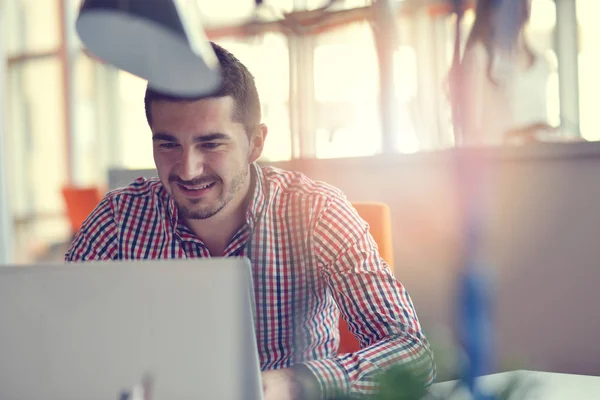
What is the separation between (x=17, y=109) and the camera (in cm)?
664

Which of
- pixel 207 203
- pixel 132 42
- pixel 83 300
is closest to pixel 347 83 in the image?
pixel 207 203

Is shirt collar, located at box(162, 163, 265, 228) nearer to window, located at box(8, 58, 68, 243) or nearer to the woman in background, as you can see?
the woman in background

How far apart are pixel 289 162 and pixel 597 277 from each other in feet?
2.75

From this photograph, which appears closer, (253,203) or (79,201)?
(253,203)

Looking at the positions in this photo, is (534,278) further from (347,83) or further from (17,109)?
(17,109)

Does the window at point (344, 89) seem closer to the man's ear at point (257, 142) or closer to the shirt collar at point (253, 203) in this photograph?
the man's ear at point (257, 142)

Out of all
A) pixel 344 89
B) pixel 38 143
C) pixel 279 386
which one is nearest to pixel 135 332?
pixel 279 386

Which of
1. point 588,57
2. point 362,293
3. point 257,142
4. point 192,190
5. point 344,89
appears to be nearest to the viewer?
point 362,293

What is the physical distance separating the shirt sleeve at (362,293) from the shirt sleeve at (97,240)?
0.52 meters

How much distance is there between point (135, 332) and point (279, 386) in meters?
0.35

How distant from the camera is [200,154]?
154 centimetres

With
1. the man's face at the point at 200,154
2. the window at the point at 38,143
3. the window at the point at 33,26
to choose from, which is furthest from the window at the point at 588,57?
the window at the point at 33,26

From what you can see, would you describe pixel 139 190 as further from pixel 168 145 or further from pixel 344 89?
pixel 344 89

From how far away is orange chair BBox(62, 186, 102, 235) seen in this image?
14.9 ft
